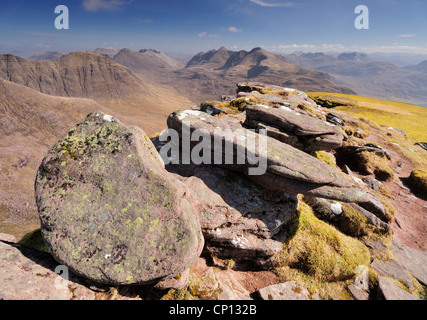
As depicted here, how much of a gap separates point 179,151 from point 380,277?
16.8 meters

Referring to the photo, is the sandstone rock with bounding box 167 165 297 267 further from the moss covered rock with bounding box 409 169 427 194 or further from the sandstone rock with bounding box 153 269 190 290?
the moss covered rock with bounding box 409 169 427 194

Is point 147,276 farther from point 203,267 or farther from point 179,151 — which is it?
point 179,151

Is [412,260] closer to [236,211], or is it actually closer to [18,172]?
[236,211]

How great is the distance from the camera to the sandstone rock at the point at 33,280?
774cm

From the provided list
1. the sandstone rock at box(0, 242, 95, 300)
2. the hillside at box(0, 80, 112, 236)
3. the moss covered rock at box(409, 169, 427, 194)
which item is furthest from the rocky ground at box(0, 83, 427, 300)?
the hillside at box(0, 80, 112, 236)

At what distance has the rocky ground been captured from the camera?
875cm

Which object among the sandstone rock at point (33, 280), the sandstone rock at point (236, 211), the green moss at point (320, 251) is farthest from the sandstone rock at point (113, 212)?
the green moss at point (320, 251)

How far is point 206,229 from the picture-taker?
11922mm

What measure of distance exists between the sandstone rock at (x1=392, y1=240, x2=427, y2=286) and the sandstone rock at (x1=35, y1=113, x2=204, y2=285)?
1696 centimetres

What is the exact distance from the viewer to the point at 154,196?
10.0 metres

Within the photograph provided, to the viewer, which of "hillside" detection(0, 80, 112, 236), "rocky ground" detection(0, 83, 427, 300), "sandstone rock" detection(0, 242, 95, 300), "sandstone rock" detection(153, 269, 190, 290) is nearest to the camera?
"sandstone rock" detection(0, 242, 95, 300)

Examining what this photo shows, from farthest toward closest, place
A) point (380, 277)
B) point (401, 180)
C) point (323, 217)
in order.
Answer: point (401, 180), point (323, 217), point (380, 277)

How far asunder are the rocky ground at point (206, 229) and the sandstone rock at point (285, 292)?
0.21 feet
